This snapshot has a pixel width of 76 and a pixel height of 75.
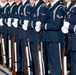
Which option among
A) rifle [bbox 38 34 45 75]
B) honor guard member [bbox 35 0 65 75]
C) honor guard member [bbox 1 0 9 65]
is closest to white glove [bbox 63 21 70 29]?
honor guard member [bbox 35 0 65 75]

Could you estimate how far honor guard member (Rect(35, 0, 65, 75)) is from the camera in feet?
21.6

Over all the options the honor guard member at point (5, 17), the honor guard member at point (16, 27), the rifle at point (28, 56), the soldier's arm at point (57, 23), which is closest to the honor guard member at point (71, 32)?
the soldier's arm at point (57, 23)

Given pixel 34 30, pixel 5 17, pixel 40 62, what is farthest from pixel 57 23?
pixel 5 17

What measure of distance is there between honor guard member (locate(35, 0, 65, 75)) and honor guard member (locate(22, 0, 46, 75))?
150mm

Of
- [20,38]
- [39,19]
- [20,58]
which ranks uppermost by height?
[39,19]

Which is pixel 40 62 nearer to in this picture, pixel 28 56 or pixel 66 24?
pixel 28 56

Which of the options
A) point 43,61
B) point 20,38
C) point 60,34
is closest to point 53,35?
point 60,34

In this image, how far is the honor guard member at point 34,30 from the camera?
6.97 metres

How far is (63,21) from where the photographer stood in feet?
21.5

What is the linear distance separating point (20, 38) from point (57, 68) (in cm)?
133

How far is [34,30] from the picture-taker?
7.13 m

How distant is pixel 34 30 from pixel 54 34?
574mm

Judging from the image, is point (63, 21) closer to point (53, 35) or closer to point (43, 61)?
point (53, 35)

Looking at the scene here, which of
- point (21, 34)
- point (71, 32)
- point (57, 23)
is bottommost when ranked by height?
point (21, 34)
